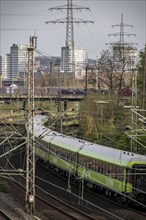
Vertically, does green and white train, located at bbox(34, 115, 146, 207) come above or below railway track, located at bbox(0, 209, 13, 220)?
above

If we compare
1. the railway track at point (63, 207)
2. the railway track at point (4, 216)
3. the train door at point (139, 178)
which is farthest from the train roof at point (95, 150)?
the railway track at point (4, 216)

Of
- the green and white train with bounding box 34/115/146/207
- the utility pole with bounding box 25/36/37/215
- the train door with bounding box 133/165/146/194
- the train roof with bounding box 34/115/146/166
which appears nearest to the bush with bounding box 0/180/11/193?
the green and white train with bounding box 34/115/146/207

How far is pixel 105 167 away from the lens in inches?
1233

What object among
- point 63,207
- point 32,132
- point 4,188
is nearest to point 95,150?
point 63,207

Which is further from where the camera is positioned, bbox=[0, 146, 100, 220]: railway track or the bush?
the bush

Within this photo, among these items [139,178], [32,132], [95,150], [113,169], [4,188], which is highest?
[32,132]

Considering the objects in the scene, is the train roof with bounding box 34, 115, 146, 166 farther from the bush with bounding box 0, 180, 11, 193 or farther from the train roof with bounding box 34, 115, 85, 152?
the bush with bounding box 0, 180, 11, 193

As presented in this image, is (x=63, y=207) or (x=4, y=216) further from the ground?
(x=4, y=216)

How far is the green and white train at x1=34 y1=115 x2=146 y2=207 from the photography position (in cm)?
2848

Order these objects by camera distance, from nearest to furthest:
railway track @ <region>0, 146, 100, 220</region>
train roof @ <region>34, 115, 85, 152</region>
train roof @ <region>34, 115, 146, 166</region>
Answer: railway track @ <region>0, 146, 100, 220</region>, train roof @ <region>34, 115, 146, 166</region>, train roof @ <region>34, 115, 85, 152</region>

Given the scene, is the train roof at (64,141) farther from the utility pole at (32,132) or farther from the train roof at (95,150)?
the utility pole at (32,132)

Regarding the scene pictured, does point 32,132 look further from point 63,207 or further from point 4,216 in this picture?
point 63,207

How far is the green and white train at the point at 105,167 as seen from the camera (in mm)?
28484

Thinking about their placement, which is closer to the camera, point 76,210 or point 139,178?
point 76,210
